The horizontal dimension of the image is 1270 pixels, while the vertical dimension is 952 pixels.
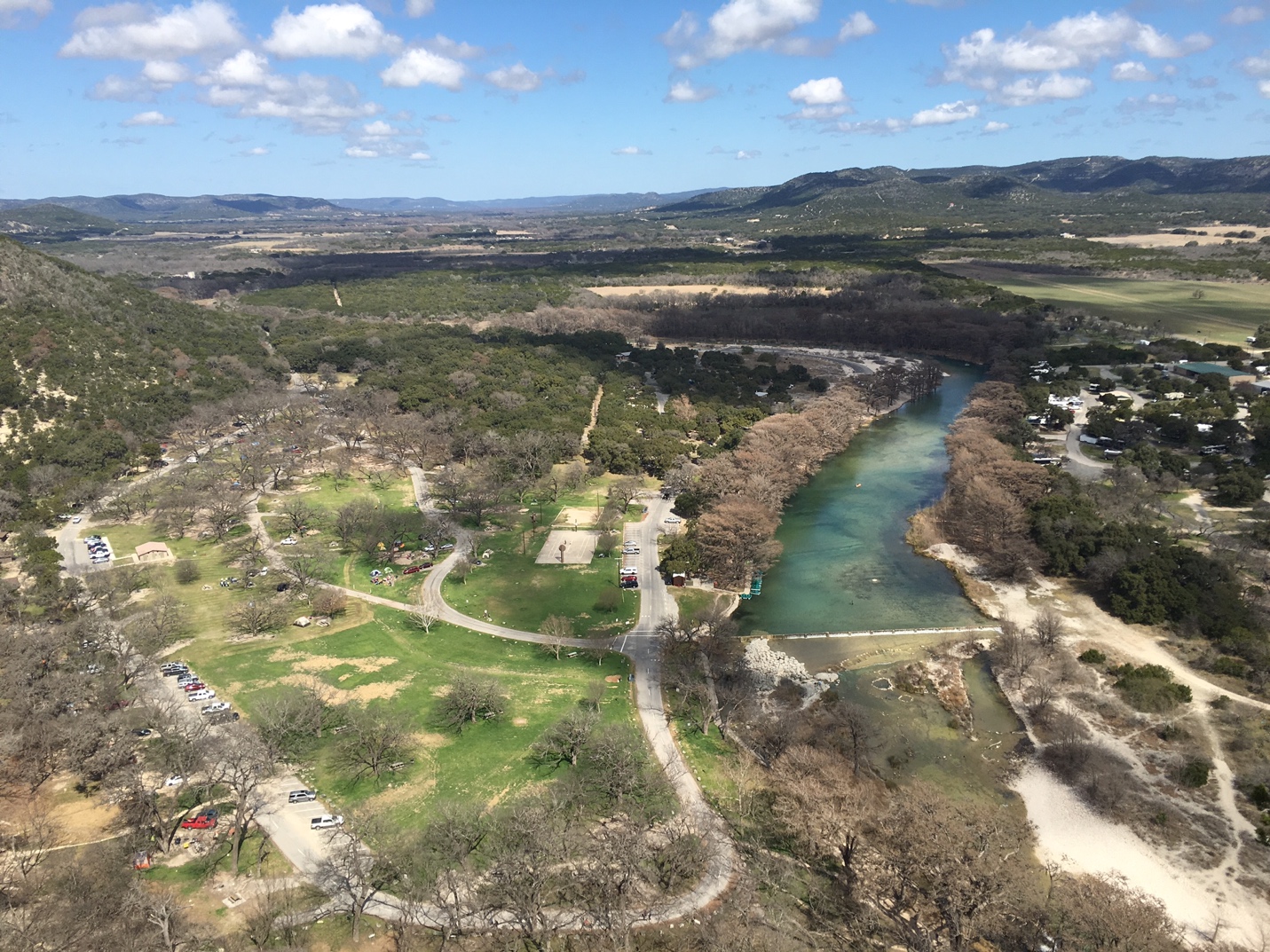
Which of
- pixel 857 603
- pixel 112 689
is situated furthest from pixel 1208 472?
pixel 112 689

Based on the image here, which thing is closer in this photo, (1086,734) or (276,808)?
(276,808)

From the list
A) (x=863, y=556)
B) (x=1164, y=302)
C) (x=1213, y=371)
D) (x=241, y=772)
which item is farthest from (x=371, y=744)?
(x=1164, y=302)

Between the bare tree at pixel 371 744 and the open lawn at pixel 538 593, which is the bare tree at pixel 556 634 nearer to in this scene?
the open lawn at pixel 538 593

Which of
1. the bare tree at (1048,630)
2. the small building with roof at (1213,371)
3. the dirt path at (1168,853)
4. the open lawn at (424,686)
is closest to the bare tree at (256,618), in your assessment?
the open lawn at (424,686)

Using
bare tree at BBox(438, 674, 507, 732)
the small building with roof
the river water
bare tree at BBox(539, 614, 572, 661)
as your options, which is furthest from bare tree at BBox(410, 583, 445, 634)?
the small building with roof

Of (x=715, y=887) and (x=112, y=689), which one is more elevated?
(x=112, y=689)

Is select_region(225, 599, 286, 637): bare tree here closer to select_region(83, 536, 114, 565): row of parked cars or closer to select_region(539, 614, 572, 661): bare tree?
select_region(83, 536, 114, 565): row of parked cars

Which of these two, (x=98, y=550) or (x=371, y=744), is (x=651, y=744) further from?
(x=98, y=550)

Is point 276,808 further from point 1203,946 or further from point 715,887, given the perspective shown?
point 1203,946
